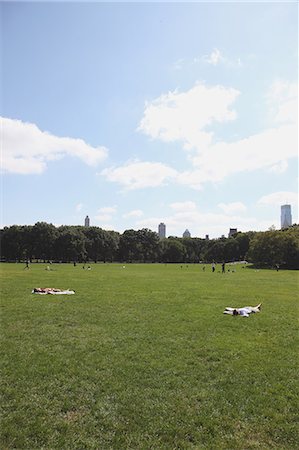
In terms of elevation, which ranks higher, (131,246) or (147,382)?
(131,246)

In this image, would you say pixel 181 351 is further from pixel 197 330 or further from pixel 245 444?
pixel 245 444

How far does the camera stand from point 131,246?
140000 mm

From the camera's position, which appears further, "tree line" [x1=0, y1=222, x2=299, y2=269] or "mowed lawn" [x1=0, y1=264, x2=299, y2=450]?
"tree line" [x1=0, y1=222, x2=299, y2=269]

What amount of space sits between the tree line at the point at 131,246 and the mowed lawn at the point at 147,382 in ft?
251

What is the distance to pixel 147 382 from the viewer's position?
8.67m

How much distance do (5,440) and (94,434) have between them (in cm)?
154

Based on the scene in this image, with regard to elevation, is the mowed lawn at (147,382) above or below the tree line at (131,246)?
below

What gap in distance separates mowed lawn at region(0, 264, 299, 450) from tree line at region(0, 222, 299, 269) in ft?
251

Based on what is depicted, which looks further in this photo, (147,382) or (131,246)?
(131,246)

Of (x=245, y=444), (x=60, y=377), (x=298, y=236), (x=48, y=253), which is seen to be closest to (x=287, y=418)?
(x=245, y=444)

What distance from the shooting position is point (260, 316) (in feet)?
56.5

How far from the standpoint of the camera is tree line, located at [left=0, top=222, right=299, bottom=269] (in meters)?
88.1

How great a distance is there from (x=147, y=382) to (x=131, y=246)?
131594 millimetres

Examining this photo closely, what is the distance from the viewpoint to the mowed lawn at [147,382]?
6.50 m
